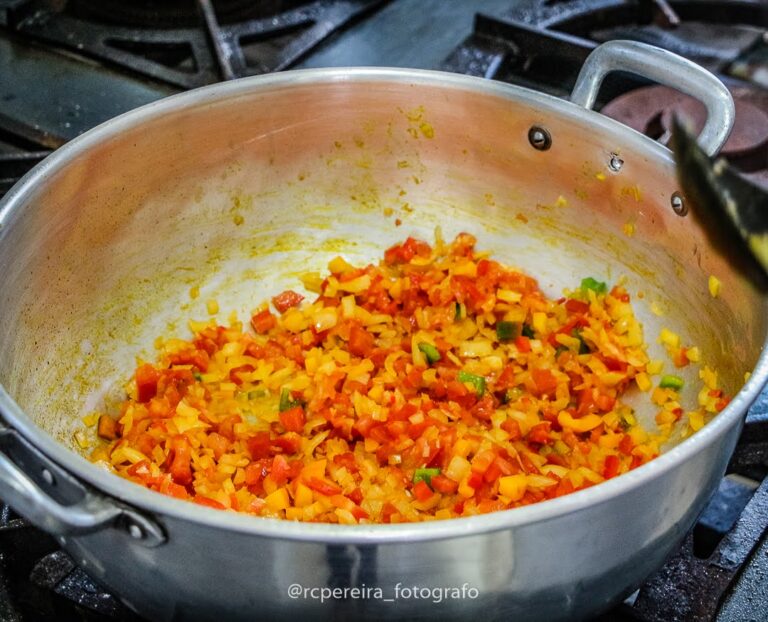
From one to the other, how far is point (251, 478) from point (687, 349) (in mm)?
803

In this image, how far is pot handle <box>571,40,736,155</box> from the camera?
141cm

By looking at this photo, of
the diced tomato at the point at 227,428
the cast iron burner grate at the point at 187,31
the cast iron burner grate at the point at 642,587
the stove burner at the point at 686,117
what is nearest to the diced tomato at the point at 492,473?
the cast iron burner grate at the point at 642,587

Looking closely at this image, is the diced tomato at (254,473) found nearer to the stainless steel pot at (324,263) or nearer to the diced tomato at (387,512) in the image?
the diced tomato at (387,512)

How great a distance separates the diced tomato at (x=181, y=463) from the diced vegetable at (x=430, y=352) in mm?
475

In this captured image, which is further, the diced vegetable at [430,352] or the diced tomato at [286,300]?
the diced tomato at [286,300]

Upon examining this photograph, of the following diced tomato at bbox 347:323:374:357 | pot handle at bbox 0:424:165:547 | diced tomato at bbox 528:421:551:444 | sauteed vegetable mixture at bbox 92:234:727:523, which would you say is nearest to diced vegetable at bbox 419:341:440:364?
sauteed vegetable mixture at bbox 92:234:727:523

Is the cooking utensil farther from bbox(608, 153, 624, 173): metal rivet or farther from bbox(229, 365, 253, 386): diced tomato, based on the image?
bbox(229, 365, 253, 386): diced tomato

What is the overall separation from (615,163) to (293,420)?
747 millimetres

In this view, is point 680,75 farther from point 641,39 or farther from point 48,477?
point 48,477

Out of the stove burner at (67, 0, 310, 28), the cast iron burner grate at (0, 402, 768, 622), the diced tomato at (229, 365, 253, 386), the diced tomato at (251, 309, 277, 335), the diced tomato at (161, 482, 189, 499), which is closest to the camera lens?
the cast iron burner grate at (0, 402, 768, 622)

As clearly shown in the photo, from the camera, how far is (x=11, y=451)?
3.41 ft

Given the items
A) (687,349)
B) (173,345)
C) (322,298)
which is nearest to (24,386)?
(173,345)

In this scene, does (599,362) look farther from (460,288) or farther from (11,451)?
(11,451)

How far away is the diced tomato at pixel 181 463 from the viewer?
1.45 metres
